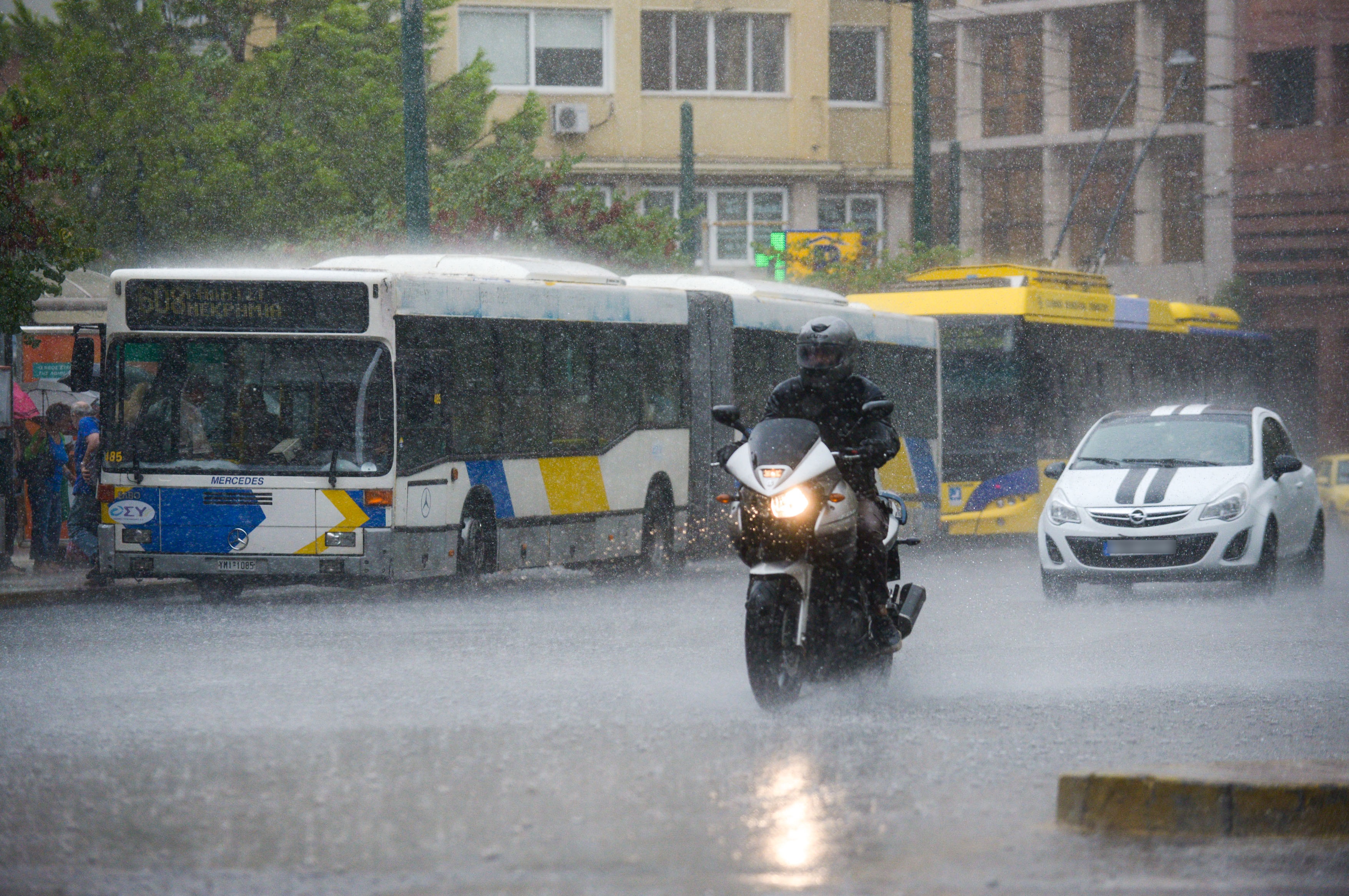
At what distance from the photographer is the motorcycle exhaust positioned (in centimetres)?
1034

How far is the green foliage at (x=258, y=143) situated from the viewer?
27688 millimetres

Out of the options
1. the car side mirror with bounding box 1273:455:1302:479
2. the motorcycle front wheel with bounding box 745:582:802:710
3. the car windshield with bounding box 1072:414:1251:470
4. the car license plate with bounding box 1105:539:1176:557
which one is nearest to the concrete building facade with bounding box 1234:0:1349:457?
the car windshield with bounding box 1072:414:1251:470

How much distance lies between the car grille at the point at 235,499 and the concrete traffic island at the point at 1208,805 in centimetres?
1040

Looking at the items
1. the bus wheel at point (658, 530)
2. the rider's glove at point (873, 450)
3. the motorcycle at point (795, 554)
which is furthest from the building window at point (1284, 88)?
the motorcycle at point (795, 554)

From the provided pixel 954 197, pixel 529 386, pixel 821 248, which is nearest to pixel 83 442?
pixel 529 386

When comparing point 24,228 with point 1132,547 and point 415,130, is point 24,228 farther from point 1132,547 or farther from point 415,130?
point 1132,547

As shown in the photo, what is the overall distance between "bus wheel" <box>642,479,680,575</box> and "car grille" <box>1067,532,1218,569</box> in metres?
4.85

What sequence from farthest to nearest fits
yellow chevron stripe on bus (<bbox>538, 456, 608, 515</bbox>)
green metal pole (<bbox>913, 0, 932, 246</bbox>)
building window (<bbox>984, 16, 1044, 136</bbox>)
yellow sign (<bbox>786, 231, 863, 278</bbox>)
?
Result: building window (<bbox>984, 16, 1044, 136</bbox>) → yellow sign (<bbox>786, 231, 863, 278</bbox>) → green metal pole (<bbox>913, 0, 932, 246</bbox>) → yellow chevron stripe on bus (<bbox>538, 456, 608, 515</bbox>)

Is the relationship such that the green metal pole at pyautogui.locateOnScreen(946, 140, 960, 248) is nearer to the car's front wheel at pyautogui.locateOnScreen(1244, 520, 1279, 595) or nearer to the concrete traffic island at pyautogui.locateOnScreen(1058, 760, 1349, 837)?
the car's front wheel at pyautogui.locateOnScreen(1244, 520, 1279, 595)

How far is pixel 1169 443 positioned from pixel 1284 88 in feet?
125

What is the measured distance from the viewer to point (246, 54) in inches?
1548

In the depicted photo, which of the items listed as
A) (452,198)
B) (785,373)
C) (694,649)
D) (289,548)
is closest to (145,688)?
(694,649)

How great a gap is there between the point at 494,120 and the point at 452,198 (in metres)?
8.54

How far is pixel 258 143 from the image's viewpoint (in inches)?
1211
